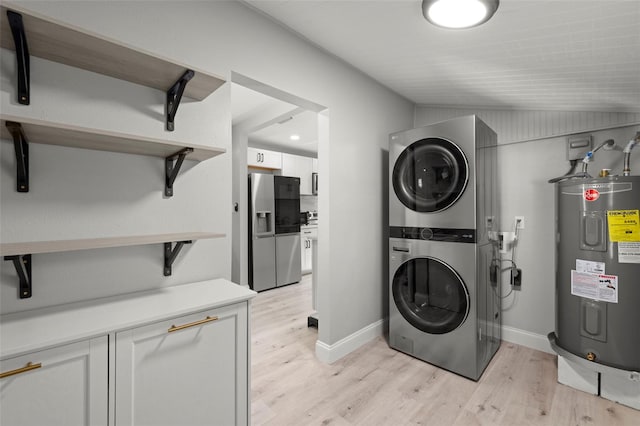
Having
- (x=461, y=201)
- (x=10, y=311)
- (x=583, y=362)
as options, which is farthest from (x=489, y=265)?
(x=10, y=311)

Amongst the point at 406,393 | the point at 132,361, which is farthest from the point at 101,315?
the point at 406,393

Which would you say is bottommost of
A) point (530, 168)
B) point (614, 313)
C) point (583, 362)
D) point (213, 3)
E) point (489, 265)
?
point (583, 362)

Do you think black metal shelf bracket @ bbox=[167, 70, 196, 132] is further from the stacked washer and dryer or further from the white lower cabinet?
the stacked washer and dryer

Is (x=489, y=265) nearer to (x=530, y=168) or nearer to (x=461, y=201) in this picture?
(x=461, y=201)

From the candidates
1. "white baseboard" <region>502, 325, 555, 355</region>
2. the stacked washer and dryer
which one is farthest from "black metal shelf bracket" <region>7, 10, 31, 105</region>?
"white baseboard" <region>502, 325, 555, 355</region>

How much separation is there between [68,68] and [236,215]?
310 centimetres

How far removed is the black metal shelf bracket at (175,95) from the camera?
1215 mm

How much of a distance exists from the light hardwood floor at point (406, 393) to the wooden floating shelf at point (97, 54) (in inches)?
71.8

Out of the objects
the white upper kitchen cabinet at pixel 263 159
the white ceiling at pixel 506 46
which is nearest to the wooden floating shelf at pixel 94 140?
the white ceiling at pixel 506 46

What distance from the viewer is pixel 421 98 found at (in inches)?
115

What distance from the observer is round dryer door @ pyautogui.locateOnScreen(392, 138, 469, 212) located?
2043mm

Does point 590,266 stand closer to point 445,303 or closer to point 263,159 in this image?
point 445,303

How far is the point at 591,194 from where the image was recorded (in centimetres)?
181

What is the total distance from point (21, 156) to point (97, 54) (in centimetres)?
45
